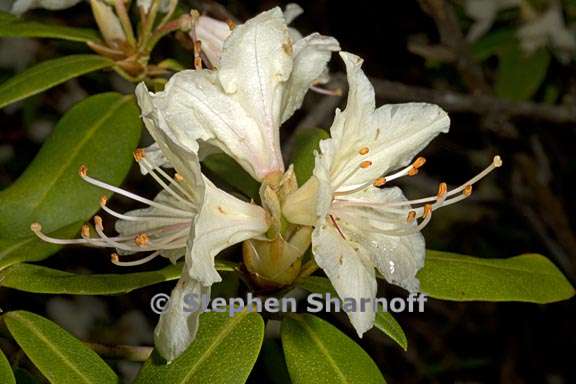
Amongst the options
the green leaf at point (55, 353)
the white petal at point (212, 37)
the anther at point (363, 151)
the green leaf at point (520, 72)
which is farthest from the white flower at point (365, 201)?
the green leaf at point (520, 72)

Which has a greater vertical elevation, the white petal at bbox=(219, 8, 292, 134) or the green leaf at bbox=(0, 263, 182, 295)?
the white petal at bbox=(219, 8, 292, 134)

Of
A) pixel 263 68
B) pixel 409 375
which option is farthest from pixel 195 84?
pixel 409 375

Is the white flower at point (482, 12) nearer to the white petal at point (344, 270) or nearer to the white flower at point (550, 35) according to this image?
the white flower at point (550, 35)

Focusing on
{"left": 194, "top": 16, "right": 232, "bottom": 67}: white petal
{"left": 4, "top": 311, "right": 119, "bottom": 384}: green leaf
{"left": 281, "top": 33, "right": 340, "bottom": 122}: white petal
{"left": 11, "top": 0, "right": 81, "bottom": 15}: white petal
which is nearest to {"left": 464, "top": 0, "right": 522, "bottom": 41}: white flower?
{"left": 194, "top": 16, "right": 232, "bottom": 67}: white petal

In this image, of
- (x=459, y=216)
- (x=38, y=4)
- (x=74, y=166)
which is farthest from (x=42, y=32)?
(x=459, y=216)

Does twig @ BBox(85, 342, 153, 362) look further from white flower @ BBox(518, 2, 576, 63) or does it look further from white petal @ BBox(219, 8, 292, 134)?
white flower @ BBox(518, 2, 576, 63)

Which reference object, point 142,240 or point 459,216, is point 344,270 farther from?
point 459,216
